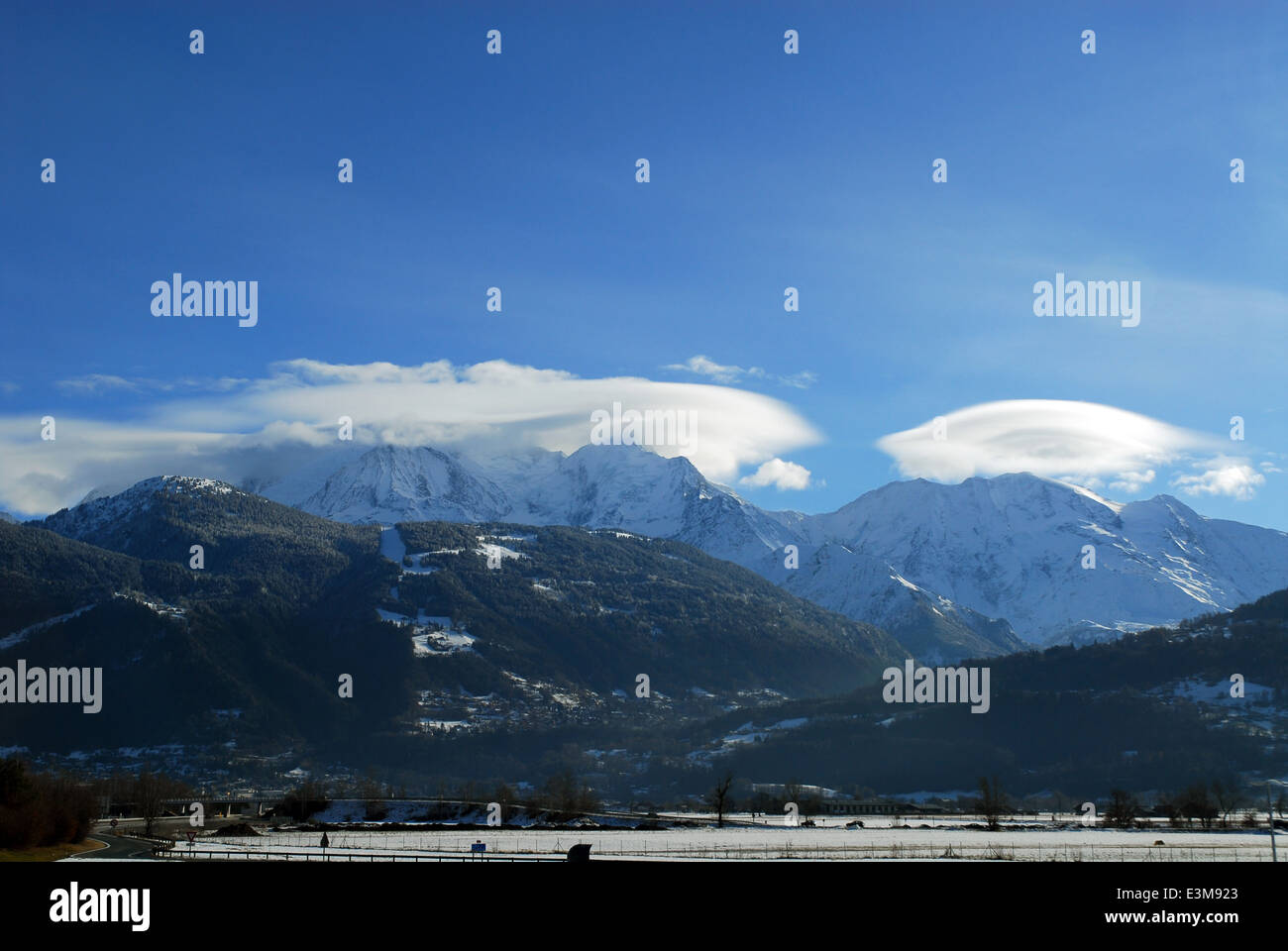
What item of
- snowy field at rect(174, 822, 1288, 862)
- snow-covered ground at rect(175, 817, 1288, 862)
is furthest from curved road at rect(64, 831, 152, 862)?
snow-covered ground at rect(175, 817, 1288, 862)

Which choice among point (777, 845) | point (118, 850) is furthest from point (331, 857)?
point (777, 845)

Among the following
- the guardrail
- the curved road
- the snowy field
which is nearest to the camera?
the guardrail

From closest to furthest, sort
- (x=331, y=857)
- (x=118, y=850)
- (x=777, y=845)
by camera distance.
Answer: (x=331, y=857), (x=118, y=850), (x=777, y=845)

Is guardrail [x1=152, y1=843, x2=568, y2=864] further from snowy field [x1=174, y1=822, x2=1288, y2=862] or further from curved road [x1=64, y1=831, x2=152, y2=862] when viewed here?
curved road [x1=64, y1=831, x2=152, y2=862]

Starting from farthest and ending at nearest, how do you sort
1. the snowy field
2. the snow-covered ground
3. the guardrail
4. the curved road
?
the curved road < the snow-covered ground < the snowy field < the guardrail

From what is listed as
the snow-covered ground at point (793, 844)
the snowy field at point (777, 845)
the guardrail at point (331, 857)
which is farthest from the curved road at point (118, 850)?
the snow-covered ground at point (793, 844)

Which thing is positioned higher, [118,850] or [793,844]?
[118,850]

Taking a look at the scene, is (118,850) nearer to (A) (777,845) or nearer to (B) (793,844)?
(A) (777,845)
